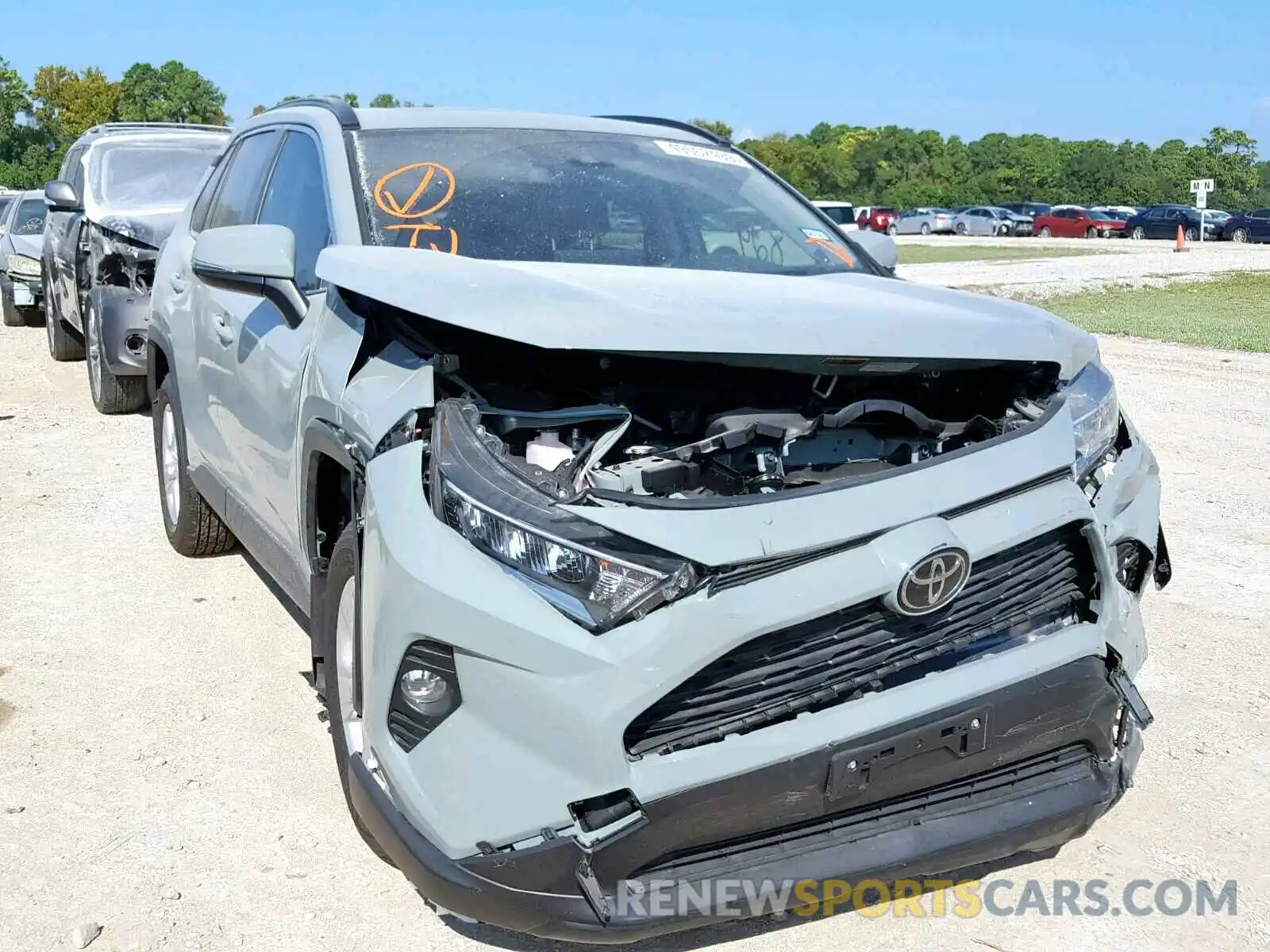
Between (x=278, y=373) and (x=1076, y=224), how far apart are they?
5179 cm

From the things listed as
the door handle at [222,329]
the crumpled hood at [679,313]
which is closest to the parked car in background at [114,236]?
the door handle at [222,329]

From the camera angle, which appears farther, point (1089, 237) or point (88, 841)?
point (1089, 237)

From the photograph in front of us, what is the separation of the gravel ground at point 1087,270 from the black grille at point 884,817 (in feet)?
50.7

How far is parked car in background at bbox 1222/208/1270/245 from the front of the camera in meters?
43.0

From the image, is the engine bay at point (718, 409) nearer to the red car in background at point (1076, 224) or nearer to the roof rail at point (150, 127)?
the roof rail at point (150, 127)

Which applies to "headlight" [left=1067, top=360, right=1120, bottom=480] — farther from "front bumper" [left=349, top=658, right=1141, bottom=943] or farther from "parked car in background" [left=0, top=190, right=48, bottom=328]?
"parked car in background" [left=0, top=190, right=48, bottom=328]

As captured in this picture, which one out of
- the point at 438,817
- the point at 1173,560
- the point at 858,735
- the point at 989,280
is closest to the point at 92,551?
the point at 438,817

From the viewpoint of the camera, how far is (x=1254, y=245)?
134ft

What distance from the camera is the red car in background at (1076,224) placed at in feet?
165

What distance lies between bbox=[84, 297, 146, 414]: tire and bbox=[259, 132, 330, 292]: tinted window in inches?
187

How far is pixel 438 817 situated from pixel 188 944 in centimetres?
82

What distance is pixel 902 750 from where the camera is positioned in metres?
2.44

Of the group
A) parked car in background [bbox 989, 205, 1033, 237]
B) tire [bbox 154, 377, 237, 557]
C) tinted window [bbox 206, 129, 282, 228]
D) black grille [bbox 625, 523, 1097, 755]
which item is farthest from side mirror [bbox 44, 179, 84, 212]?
parked car in background [bbox 989, 205, 1033, 237]

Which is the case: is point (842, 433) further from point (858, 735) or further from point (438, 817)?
point (438, 817)
